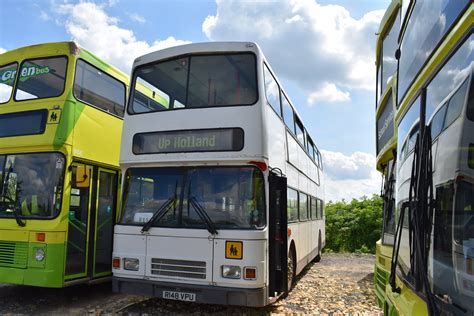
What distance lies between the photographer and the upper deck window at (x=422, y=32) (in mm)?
2084

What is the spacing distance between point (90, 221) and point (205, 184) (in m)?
2.82

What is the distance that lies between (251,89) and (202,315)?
12.2 ft

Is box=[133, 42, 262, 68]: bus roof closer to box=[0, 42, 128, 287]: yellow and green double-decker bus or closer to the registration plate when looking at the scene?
box=[0, 42, 128, 287]: yellow and green double-decker bus

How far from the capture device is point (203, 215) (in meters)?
6.20

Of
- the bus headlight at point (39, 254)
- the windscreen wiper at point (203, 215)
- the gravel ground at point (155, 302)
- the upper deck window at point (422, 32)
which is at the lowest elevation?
the gravel ground at point (155, 302)

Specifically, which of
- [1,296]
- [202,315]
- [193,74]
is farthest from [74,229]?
[193,74]

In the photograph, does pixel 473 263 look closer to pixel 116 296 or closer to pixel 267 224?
pixel 267 224

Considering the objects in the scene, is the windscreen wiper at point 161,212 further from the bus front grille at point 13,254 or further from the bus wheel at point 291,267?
the bus wheel at point 291,267

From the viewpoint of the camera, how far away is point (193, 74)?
6.93 m

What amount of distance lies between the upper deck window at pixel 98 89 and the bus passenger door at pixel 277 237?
13.0ft

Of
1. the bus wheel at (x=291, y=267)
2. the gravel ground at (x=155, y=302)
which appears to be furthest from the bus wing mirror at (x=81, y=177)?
the bus wheel at (x=291, y=267)

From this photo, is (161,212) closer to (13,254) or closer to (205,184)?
(205,184)

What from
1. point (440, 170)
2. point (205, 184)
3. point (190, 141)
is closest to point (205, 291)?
point (205, 184)

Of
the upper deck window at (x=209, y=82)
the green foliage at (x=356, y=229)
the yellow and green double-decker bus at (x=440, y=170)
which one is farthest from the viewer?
the green foliage at (x=356, y=229)
